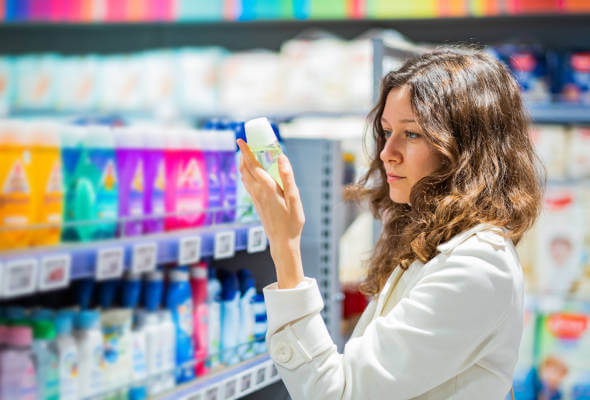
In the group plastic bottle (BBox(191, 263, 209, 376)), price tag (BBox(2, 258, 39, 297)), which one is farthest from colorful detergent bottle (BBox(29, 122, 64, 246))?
plastic bottle (BBox(191, 263, 209, 376))

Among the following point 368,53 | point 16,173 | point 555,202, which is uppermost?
point 368,53

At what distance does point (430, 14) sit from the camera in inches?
156

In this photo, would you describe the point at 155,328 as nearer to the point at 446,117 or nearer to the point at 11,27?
the point at 446,117

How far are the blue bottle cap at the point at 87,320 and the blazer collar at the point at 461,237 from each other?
655mm

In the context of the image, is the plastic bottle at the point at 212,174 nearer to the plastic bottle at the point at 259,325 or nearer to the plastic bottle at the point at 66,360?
the plastic bottle at the point at 259,325

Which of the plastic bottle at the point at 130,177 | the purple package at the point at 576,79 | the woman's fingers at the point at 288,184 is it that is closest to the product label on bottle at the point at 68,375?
the plastic bottle at the point at 130,177

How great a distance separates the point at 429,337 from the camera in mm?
1261

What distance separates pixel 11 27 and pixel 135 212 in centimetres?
367

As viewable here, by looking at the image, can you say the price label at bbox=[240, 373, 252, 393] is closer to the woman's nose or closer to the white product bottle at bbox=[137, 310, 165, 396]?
the white product bottle at bbox=[137, 310, 165, 396]

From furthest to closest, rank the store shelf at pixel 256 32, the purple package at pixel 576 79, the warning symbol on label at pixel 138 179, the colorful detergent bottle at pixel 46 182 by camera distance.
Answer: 1. the store shelf at pixel 256 32
2. the purple package at pixel 576 79
3. the warning symbol on label at pixel 138 179
4. the colorful detergent bottle at pixel 46 182

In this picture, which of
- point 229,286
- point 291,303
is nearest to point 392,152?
point 291,303

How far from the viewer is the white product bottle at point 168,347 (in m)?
1.41

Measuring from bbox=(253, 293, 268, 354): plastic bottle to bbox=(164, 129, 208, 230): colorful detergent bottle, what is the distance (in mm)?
294

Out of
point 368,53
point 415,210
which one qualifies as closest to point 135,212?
point 415,210
